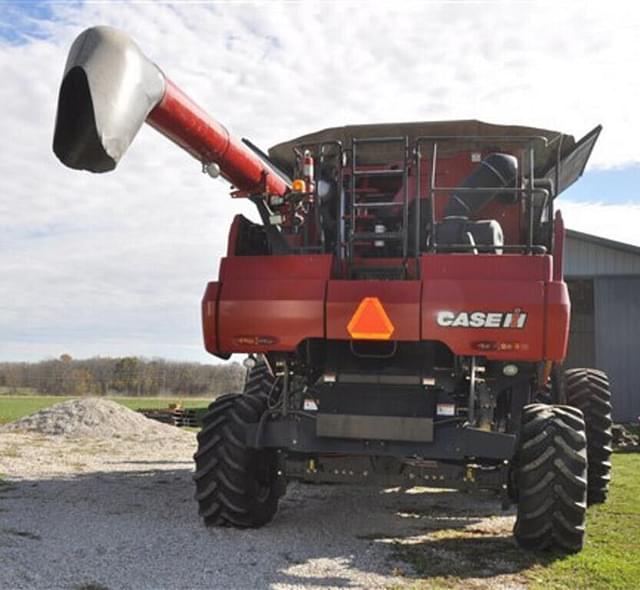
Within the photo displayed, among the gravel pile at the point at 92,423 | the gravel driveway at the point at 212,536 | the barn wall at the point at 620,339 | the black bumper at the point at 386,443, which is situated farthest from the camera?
the barn wall at the point at 620,339

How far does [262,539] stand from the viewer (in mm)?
6586

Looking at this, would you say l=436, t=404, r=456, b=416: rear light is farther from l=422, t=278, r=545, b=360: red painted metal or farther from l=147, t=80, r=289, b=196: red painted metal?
l=147, t=80, r=289, b=196: red painted metal

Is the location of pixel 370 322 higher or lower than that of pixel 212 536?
higher

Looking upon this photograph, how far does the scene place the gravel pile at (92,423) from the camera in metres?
16.2

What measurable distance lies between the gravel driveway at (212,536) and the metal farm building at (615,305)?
14.2 metres

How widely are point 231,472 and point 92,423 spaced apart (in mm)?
10590

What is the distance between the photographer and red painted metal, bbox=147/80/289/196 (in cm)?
579

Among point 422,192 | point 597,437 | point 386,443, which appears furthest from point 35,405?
point 386,443

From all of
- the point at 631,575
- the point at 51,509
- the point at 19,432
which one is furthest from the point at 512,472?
the point at 19,432

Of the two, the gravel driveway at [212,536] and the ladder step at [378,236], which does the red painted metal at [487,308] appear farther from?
the gravel driveway at [212,536]

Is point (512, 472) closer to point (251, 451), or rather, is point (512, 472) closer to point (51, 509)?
point (251, 451)

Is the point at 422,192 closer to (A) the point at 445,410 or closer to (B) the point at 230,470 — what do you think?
(A) the point at 445,410

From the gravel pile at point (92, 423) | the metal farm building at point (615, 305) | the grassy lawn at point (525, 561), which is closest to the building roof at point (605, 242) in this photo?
the metal farm building at point (615, 305)

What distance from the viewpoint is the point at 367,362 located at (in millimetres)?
6902
